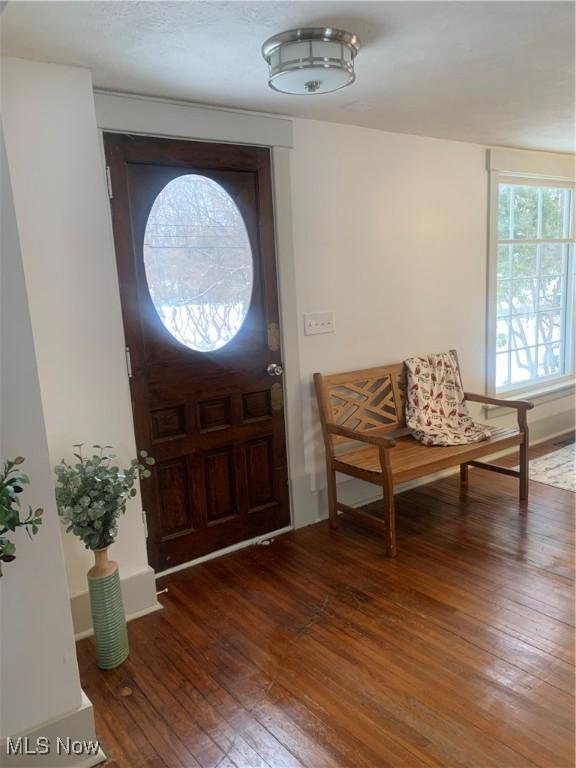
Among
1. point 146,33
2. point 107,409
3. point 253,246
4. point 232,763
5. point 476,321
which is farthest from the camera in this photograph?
point 476,321

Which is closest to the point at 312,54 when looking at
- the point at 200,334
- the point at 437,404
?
the point at 200,334

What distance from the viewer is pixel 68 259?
7.01ft

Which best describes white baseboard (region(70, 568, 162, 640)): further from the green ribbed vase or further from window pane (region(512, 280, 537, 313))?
window pane (region(512, 280, 537, 313))

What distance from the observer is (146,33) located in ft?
5.80

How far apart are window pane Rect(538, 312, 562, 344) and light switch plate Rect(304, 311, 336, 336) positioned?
236 centimetres

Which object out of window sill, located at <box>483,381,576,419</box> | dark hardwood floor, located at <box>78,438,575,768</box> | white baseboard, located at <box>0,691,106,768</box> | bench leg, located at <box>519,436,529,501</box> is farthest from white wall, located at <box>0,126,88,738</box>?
window sill, located at <box>483,381,576,419</box>

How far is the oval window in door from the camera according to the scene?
2.54 meters

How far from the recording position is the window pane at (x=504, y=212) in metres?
4.13

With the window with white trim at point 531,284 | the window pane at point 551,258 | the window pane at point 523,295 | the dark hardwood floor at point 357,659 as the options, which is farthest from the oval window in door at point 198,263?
the window pane at point 551,258

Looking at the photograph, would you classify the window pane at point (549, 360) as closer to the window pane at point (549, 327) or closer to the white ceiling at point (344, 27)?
the window pane at point (549, 327)

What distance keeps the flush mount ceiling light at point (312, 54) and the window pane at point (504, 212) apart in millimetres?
2567

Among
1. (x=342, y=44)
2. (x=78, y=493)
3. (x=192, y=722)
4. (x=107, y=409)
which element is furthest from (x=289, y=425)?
(x=342, y=44)

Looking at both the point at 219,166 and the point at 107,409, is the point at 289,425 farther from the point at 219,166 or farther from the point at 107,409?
the point at 219,166

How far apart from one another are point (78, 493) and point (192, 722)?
851mm
